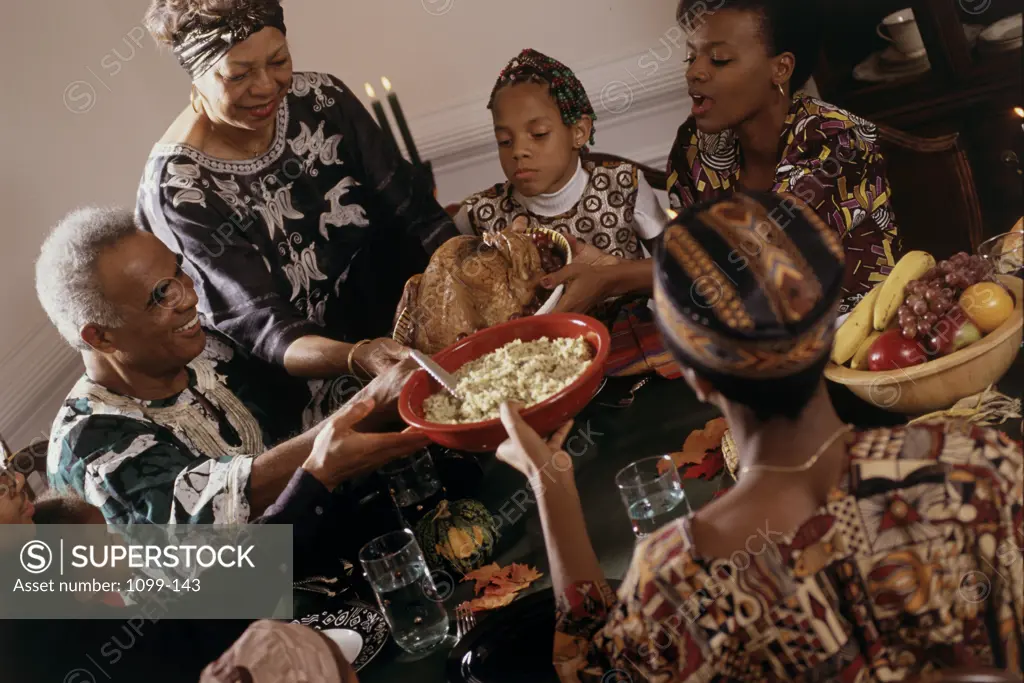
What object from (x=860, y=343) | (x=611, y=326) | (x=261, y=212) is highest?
(x=261, y=212)

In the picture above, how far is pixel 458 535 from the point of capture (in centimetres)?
178

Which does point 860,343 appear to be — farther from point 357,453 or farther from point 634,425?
point 357,453

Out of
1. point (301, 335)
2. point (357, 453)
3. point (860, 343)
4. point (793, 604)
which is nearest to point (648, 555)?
point (793, 604)

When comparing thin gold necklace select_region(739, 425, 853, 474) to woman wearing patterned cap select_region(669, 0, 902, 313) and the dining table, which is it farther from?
woman wearing patterned cap select_region(669, 0, 902, 313)

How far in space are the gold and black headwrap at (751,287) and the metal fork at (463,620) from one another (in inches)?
30.1

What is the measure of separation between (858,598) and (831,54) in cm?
229

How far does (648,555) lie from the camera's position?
1.13 metres

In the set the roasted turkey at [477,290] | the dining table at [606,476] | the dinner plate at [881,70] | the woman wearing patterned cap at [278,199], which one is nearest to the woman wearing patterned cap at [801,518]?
the dining table at [606,476]

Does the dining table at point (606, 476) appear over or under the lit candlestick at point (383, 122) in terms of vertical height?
under

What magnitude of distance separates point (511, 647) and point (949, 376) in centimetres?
80

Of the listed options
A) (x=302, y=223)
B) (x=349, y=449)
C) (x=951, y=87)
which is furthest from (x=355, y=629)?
(x=951, y=87)

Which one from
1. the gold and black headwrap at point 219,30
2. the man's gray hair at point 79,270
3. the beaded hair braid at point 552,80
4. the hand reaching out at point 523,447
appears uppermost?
the gold and black headwrap at point 219,30

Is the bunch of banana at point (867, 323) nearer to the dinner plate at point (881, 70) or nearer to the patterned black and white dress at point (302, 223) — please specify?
the patterned black and white dress at point (302, 223)

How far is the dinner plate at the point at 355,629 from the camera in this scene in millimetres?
1630
